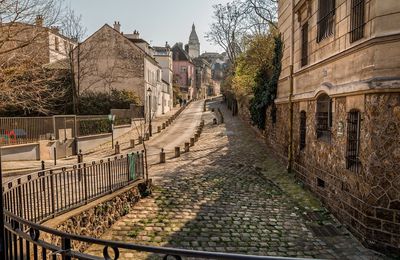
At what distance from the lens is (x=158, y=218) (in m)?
9.55

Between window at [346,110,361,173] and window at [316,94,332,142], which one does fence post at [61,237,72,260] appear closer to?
window at [346,110,361,173]

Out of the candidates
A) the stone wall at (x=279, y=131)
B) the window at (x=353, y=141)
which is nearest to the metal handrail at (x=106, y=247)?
the window at (x=353, y=141)

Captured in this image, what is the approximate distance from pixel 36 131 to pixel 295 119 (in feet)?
49.2

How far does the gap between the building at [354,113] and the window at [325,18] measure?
30mm

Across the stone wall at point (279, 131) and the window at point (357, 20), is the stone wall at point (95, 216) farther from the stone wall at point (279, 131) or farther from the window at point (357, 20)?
the stone wall at point (279, 131)

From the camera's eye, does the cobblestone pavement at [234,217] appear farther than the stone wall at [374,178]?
Yes

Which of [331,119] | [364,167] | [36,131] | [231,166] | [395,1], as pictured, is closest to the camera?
[395,1]

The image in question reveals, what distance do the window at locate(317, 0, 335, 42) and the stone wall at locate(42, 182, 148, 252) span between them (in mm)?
7959

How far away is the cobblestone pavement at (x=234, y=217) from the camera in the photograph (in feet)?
25.7

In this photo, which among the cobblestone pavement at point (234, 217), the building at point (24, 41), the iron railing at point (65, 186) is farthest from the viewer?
the building at point (24, 41)

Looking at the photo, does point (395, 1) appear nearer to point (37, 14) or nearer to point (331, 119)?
point (331, 119)

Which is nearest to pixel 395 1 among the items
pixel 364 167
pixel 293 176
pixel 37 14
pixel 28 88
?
pixel 364 167

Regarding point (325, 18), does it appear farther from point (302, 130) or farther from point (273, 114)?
point (273, 114)

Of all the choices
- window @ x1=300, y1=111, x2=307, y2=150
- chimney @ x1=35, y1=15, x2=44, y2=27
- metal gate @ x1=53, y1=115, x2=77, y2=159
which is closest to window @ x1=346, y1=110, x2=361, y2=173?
window @ x1=300, y1=111, x2=307, y2=150
